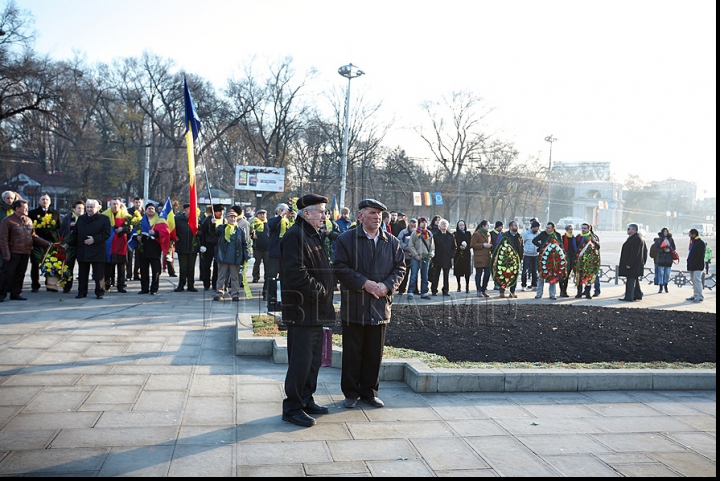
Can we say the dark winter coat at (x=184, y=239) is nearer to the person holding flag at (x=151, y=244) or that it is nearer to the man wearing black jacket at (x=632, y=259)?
the person holding flag at (x=151, y=244)

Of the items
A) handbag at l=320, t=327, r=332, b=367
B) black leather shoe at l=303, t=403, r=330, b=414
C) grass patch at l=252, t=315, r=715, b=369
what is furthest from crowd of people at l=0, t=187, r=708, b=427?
grass patch at l=252, t=315, r=715, b=369

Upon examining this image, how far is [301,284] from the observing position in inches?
207

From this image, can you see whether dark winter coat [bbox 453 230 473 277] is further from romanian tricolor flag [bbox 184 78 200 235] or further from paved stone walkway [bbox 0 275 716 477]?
paved stone walkway [bbox 0 275 716 477]

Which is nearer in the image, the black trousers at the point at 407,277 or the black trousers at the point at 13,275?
the black trousers at the point at 13,275

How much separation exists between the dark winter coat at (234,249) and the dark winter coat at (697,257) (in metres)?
11.5

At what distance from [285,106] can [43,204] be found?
125 feet

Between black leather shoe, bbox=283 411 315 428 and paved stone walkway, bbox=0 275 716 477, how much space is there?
66 mm

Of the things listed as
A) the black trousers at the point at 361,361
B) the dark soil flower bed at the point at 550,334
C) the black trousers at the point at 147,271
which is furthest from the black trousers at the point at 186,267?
the black trousers at the point at 361,361

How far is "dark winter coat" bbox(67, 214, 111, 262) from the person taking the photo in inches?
476

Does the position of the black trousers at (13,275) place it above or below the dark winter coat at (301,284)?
below

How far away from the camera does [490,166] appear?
55.9 m

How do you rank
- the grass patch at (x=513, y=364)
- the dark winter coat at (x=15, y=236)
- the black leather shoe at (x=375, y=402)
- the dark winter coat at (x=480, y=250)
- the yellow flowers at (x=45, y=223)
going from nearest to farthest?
the black leather shoe at (x=375, y=402) < the grass patch at (x=513, y=364) < the dark winter coat at (x=15, y=236) < the yellow flowers at (x=45, y=223) < the dark winter coat at (x=480, y=250)

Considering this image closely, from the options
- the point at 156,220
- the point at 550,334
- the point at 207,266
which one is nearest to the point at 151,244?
the point at 156,220

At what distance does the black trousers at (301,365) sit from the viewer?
521 centimetres
